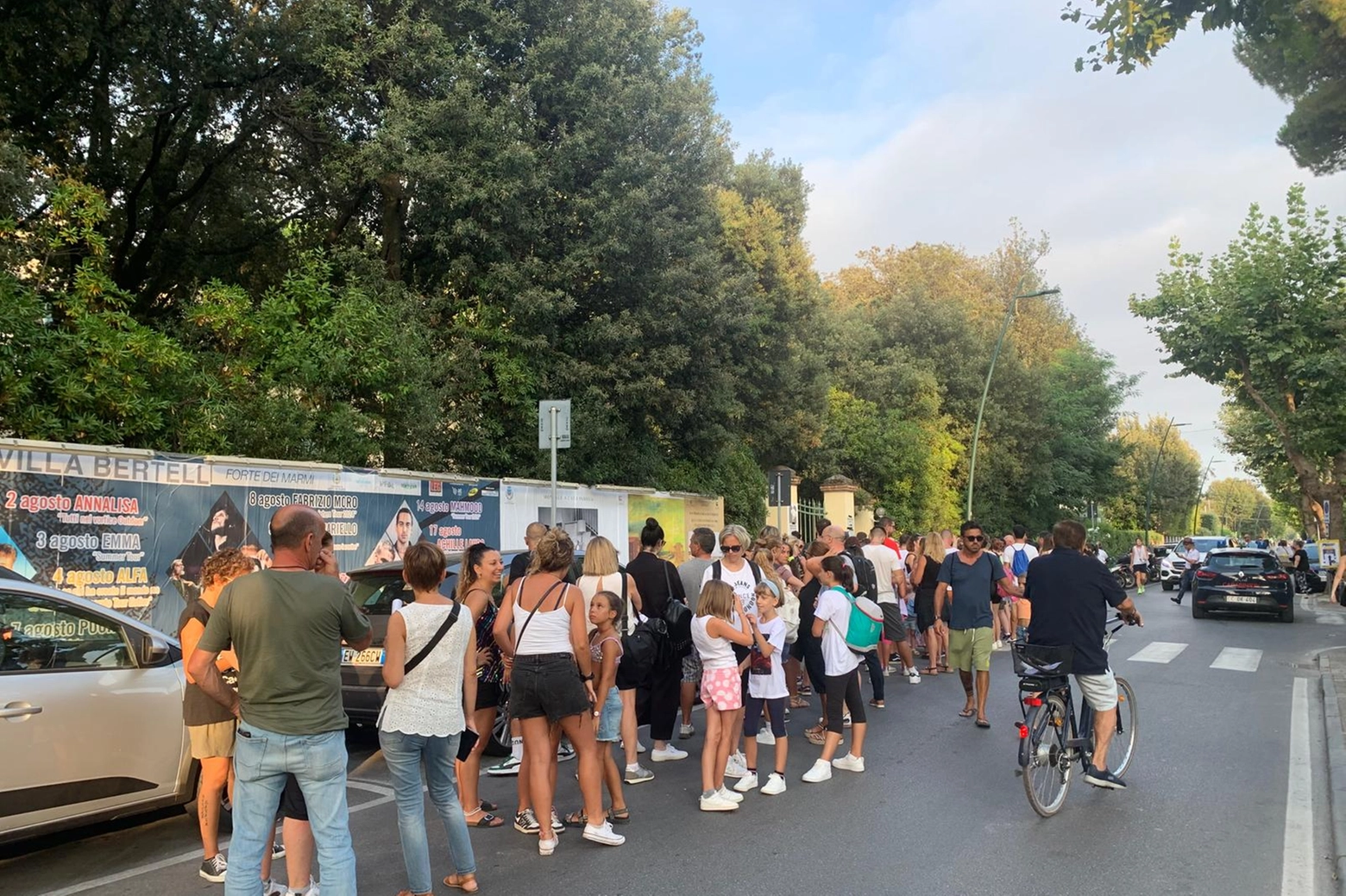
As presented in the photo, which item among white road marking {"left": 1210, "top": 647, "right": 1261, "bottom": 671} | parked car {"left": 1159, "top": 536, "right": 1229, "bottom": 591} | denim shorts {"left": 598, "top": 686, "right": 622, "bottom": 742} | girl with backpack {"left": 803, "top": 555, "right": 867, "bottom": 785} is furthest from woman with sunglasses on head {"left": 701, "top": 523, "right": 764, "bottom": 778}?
parked car {"left": 1159, "top": 536, "right": 1229, "bottom": 591}

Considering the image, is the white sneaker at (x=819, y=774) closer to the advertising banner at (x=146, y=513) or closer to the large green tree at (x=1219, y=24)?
the advertising banner at (x=146, y=513)

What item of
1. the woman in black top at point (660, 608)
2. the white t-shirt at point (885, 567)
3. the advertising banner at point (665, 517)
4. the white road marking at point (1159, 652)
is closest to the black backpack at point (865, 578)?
the woman in black top at point (660, 608)

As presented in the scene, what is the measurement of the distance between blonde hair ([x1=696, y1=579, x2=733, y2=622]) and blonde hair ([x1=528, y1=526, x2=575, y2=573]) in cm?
123

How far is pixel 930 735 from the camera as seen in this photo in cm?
854

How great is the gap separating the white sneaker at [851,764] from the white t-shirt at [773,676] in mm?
968

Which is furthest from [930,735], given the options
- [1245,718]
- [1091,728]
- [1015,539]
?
[1015,539]

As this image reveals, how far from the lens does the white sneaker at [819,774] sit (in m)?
6.89

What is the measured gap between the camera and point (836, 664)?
7000mm

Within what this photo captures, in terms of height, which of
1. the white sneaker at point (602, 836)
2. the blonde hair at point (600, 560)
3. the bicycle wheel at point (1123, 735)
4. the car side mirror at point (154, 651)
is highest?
the blonde hair at point (600, 560)

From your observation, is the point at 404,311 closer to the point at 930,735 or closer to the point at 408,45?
the point at 408,45

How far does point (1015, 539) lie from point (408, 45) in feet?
43.1

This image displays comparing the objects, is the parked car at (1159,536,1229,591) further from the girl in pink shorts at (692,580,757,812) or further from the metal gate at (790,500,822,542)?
the girl in pink shorts at (692,580,757,812)

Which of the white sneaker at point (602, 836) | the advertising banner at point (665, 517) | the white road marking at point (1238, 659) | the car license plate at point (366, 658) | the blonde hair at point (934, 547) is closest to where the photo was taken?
the white sneaker at point (602, 836)

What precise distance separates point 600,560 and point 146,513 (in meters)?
4.98
